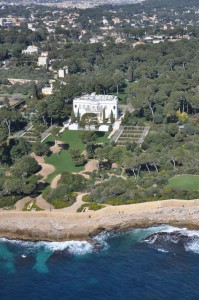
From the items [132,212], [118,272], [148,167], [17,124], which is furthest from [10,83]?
[118,272]

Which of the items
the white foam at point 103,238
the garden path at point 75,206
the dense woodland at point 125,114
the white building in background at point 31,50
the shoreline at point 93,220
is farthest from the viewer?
the white building in background at point 31,50

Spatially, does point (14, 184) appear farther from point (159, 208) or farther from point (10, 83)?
point (10, 83)

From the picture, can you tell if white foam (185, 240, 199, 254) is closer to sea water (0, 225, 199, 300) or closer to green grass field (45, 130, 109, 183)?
sea water (0, 225, 199, 300)

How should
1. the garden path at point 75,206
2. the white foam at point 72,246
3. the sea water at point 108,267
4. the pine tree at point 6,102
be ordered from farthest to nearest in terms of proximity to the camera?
1. the pine tree at point 6,102
2. the garden path at point 75,206
3. the white foam at point 72,246
4. the sea water at point 108,267

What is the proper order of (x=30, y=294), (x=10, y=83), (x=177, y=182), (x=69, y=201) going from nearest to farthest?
(x=30, y=294)
(x=69, y=201)
(x=177, y=182)
(x=10, y=83)

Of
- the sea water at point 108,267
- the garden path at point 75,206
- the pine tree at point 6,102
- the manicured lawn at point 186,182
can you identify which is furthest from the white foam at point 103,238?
the pine tree at point 6,102

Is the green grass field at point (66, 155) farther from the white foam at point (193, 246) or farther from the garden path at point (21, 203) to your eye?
the white foam at point (193, 246)

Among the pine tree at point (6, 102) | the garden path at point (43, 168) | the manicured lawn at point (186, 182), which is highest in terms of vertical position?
the pine tree at point (6, 102)

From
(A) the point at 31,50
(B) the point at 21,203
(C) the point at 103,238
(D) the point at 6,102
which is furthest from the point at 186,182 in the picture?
(A) the point at 31,50
